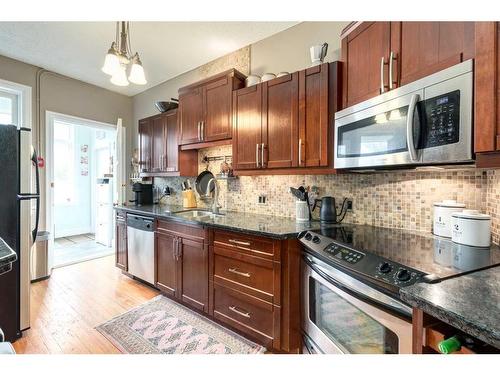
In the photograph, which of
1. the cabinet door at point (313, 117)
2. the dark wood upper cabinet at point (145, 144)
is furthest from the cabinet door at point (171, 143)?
the cabinet door at point (313, 117)

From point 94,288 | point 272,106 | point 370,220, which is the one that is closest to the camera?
point 370,220

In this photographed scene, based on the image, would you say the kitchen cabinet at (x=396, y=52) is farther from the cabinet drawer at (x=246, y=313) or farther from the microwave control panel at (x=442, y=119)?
the cabinet drawer at (x=246, y=313)

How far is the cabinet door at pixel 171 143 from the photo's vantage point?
118 inches

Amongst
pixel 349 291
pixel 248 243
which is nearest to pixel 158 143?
pixel 248 243

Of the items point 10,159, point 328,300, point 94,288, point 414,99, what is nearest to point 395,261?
point 328,300

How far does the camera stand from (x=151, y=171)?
3387mm

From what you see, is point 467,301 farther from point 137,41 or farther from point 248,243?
point 137,41

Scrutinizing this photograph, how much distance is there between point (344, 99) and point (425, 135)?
678mm

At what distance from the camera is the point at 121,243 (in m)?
3.06

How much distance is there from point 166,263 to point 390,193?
211 cm

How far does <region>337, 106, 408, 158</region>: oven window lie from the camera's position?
122 centimetres

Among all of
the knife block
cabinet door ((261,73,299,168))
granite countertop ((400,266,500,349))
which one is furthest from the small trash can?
granite countertop ((400,266,500,349))

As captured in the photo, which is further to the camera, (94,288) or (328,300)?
(94,288)

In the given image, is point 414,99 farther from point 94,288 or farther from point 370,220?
point 94,288
